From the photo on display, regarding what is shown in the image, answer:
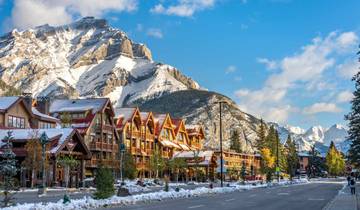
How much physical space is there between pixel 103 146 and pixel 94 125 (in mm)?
3467

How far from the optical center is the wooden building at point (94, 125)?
83000mm

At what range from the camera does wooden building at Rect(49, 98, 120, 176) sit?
3268 inches

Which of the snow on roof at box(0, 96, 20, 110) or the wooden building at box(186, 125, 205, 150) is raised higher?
the snow on roof at box(0, 96, 20, 110)

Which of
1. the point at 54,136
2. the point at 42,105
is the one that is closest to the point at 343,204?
the point at 54,136

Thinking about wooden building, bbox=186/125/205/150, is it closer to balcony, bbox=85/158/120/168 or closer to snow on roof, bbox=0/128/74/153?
balcony, bbox=85/158/120/168

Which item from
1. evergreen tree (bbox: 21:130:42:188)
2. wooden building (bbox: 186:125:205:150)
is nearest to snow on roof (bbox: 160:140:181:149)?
wooden building (bbox: 186:125:205:150)

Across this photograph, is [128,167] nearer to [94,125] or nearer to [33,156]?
[94,125]

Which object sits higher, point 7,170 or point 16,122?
point 16,122

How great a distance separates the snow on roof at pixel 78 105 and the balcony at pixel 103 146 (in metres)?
4.94

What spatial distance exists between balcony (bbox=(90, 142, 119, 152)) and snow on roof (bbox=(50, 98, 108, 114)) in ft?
16.2

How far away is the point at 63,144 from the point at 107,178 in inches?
1252

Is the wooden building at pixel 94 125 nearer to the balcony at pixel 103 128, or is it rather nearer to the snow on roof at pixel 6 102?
the balcony at pixel 103 128

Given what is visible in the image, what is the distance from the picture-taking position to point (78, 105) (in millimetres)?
89625

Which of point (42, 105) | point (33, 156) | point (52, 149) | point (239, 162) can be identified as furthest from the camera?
point (239, 162)
